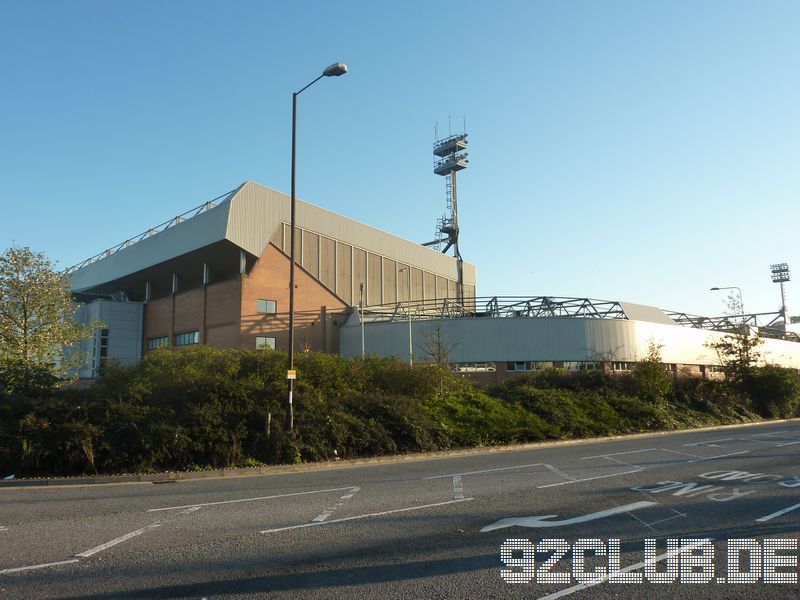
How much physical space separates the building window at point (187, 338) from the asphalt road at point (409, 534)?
116ft

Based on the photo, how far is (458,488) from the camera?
11.0 metres

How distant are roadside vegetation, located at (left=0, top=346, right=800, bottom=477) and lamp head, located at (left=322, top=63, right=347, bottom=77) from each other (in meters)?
8.60

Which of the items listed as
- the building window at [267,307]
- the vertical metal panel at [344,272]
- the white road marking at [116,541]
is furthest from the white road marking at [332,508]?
the vertical metal panel at [344,272]

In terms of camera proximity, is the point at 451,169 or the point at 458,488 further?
the point at 451,169

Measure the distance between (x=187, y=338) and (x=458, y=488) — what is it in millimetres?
40545

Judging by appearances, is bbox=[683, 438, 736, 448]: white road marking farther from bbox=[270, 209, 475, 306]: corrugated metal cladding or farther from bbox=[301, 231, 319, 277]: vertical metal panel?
bbox=[301, 231, 319, 277]: vertical metal panel

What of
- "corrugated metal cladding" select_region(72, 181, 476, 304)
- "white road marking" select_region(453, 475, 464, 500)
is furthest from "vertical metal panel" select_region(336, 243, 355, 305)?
"white road marking" select_region(453, 475, 464, 500)

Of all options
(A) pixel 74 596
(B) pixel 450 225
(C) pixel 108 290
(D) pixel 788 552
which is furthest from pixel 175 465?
(B) pixel 450 225

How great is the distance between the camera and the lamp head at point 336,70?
1577cm

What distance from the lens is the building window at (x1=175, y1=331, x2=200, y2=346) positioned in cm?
4653

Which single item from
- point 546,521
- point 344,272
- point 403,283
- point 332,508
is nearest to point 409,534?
point 546,521

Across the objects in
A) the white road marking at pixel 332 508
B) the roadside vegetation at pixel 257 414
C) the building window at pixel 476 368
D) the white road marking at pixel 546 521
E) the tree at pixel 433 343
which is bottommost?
the white road marking at pixel 332 508

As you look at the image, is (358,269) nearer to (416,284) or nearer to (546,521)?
(416,284)

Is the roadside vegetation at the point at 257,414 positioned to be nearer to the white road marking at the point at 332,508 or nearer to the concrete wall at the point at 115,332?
the white road marking at the point at 332,508
